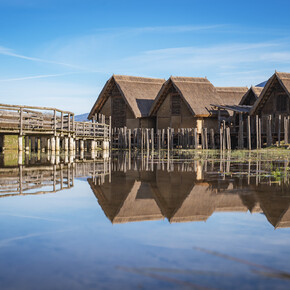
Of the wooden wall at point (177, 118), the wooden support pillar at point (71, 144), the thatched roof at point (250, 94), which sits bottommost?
the wooden support pillar at point (71, 144)

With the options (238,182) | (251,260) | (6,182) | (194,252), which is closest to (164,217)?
(194,252)

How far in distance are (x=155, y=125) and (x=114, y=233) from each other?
3684 centimetres

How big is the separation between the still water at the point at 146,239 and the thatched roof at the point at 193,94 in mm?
28904

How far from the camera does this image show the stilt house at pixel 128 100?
38.8 m

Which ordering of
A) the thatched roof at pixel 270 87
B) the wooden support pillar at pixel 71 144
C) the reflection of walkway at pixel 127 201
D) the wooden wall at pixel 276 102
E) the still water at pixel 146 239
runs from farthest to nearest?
1. the wooden wall at pixel 276 102
2. the thatched roof at pixel 270 87
3. the wooden support pillar at pixel 71 144
4. the reflection of walkway at pixel 127 201
5. the still water at pixel 146 239

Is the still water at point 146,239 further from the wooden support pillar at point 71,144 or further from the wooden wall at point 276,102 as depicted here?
the wooden wall at point 276,102

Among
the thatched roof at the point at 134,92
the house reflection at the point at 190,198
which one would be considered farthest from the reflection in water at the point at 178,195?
the thatched roof at the point at 134,92

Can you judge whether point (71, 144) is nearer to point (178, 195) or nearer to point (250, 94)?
point (250, 94)

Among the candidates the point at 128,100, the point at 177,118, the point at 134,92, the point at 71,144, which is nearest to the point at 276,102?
the point at 177,118

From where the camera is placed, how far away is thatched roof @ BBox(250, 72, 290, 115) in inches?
1205

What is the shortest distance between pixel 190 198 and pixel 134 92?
34556mm

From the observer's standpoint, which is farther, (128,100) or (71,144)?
(128,100)

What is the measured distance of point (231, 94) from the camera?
4156cm

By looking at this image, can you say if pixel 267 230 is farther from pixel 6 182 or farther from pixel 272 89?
pixel 272 89
